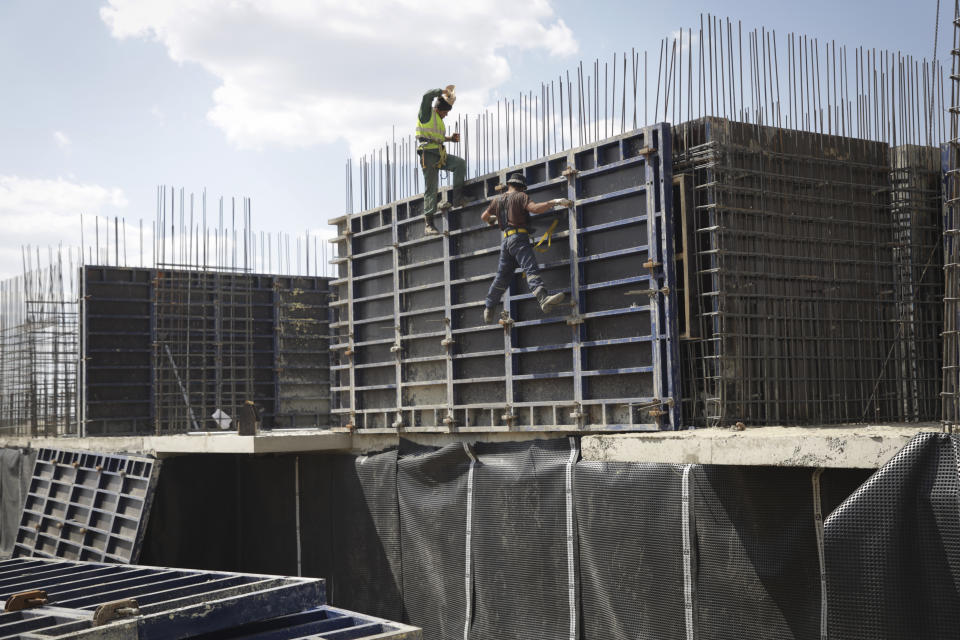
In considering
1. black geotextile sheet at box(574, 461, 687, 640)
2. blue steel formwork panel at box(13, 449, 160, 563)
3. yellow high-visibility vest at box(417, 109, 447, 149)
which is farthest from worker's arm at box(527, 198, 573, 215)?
blue steel formwork panel at box(13, 449, 160, 563)

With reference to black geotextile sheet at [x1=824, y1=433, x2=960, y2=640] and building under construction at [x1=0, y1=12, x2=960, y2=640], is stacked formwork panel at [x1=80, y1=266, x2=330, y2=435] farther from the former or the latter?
black geotextile sheet at [x1=824, y1=433, x2=960, y2=640]

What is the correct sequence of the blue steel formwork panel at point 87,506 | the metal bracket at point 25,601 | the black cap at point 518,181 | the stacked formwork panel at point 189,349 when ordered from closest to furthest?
the metal bracket at point 25,601 < the black cap at point 518,181 < the blue steel formwork panel at point 87,506 < the stacked formwork panel at point 189,349

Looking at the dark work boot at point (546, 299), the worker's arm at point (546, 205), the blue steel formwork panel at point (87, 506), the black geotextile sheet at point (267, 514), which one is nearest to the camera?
the dark work boot at point (546, 299)

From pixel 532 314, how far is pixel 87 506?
8.72 metres

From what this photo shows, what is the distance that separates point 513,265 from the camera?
1178 cm

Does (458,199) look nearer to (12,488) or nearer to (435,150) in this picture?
(435,150)

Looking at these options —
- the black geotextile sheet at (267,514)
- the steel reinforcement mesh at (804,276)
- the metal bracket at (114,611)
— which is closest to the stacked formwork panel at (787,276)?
the steel reinforcement mesh at (804,276)

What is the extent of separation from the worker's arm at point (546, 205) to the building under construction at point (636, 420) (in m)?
0.19

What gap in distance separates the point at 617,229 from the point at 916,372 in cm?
428

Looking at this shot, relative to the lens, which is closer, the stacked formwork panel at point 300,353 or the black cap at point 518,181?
the black cap at point 518,181

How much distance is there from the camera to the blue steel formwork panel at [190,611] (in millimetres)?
6574

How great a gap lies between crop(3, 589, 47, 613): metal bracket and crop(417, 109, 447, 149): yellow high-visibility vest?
773cm

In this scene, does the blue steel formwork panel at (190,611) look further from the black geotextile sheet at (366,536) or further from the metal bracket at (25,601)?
the black geotextile sheet at (366,536)

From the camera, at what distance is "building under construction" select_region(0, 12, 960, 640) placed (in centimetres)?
781
